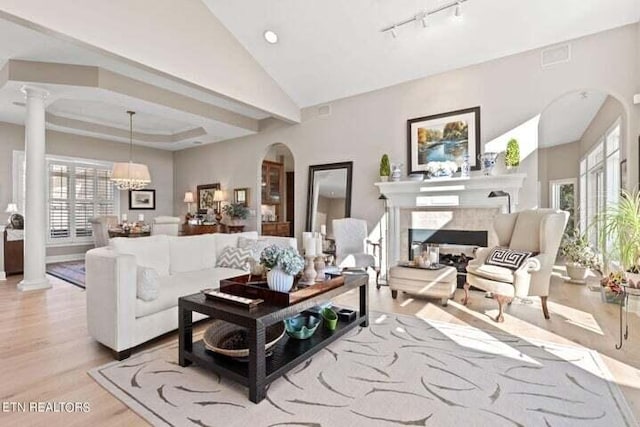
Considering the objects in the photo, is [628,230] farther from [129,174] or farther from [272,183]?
[129,174]

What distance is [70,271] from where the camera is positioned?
6133 millimetres

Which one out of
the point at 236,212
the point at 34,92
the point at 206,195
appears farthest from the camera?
the point at 206,195

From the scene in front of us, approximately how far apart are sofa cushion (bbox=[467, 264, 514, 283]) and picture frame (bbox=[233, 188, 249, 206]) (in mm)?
5279

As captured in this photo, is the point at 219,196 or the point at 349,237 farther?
the point at 219,196

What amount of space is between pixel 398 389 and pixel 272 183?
6427 mm

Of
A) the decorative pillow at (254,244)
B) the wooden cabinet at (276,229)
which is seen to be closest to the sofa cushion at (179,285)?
the decorative pillow at (254,244)

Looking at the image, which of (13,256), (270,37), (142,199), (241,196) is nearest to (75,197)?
(142,199)

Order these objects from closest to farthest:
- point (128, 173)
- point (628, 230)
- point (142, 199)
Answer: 1. point (628, 230)
2. point (128, 173)
3. point (142, 199)

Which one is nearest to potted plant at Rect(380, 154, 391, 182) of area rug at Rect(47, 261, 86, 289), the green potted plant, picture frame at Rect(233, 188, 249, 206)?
the green potted plant

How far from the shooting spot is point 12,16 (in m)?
2.89

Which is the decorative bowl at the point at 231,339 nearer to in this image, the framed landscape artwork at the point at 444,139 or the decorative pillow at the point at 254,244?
the decorative pillow at the point at 254,244

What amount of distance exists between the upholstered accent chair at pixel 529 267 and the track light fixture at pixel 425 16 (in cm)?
258

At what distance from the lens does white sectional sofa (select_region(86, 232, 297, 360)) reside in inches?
99.2

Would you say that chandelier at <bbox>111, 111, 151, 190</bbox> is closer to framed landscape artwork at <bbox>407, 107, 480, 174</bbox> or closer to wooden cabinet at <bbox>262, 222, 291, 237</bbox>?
wooden cabinet at <bbox>262, 222, 291, 237</bbox>
